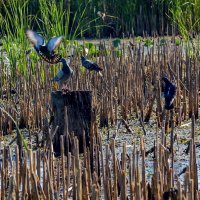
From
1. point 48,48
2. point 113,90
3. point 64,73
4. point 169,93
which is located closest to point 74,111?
point 64,73

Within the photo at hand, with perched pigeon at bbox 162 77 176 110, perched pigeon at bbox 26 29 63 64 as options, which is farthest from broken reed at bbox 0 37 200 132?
perched pigeon at bbox 162 77 176 110

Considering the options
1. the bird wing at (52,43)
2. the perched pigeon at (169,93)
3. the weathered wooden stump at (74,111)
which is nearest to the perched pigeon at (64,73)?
the bird wing at (52,43)

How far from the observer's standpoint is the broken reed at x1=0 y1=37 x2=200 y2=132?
618 cm

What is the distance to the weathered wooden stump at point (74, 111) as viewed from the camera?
211 inches

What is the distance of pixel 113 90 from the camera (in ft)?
21.5

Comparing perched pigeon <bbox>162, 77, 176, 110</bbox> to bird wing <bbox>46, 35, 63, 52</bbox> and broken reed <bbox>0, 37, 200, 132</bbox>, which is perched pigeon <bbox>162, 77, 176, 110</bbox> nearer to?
broken reed <bbox>0, 37, 200, 132</bbox>

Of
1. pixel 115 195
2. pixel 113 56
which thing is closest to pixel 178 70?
pixel 113 56

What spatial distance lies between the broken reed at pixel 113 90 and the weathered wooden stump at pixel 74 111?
0.92 feet

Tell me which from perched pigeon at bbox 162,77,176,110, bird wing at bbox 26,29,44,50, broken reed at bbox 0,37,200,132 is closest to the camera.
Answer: perched pigeon at bbox 162,77,176,110

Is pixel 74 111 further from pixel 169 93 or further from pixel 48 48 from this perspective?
pixel 169 93

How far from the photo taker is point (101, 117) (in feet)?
20.2

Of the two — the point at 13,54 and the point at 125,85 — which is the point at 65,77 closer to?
the point at 125,85

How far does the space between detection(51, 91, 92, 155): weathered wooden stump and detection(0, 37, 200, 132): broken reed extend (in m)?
0.28

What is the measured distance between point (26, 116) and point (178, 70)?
1.47m
